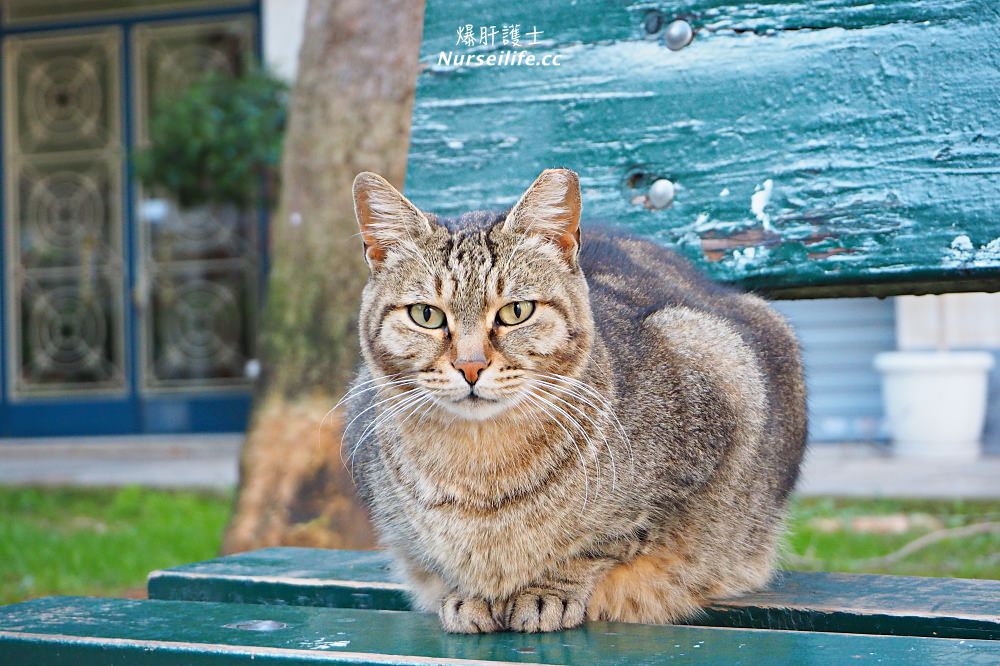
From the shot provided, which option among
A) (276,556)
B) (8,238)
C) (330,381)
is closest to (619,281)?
(276,556)

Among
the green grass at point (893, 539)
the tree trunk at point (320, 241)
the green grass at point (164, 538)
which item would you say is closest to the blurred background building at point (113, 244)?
the green grass at point (164, 538)

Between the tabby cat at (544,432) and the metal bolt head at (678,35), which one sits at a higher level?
the metal bolt head at (678,35)

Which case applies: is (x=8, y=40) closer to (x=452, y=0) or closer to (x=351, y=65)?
(x=351, y=65)

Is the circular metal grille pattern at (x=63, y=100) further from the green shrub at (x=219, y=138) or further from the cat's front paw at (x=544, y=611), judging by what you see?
the cat's front paw at (x=544, y=611)

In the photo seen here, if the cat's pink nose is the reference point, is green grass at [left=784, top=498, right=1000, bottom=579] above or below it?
below

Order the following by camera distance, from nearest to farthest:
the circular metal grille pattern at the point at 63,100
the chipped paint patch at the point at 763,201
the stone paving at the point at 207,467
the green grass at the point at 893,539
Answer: the chipped paint patch at the point at 763,201
the green grass at the point at 893,539
the stone paving at the point at 207,467
the circular metal grille pattern at the point at 63,100

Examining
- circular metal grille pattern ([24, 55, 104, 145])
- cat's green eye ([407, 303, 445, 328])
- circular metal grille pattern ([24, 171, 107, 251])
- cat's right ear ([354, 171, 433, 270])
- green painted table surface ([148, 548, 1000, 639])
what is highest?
circular metal grille pattern ([24, 55, 104, 145])

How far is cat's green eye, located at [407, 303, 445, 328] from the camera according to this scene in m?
1.99

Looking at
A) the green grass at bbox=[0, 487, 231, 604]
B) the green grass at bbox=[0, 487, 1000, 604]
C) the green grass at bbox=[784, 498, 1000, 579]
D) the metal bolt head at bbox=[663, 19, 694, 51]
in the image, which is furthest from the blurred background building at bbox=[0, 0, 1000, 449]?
the metal bolt head at bbox=[663, 19, 694, 51]

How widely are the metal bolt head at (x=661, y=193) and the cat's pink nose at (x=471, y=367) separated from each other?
0.63m

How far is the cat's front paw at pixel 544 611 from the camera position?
177 centimetres

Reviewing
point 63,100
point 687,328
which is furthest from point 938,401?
point 63,100

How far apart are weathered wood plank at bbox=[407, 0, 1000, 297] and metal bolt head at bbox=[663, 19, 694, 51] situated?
0.06 feet

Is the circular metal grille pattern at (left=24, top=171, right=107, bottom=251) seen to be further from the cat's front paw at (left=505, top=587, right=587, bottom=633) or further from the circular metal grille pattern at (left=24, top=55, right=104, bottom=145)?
the cat's front paw at (left=505, top=587, right=587, bottom=633)
